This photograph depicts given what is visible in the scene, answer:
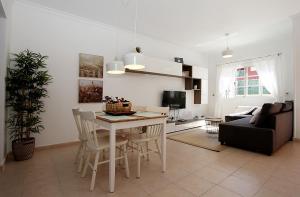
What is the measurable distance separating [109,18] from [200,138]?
3.53m

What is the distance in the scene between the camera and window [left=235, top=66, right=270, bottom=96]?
5254 mm

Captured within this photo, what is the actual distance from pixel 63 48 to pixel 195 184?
11.2ft

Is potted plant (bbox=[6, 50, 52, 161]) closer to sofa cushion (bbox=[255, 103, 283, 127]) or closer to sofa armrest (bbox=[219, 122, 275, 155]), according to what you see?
sofa armrest (bbox=[219, 122, 275, 155])

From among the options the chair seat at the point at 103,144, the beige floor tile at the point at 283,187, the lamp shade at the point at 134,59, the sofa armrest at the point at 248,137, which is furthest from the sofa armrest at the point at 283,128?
the chair seat at the point at 103,144

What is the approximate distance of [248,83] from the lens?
5.57 meters

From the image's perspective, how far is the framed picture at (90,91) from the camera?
3.50m

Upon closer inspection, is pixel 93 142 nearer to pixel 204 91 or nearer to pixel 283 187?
pixel 283 187

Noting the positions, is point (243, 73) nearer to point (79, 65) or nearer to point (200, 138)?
point (200, 138)

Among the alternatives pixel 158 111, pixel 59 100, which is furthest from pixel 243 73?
pixel 59 100

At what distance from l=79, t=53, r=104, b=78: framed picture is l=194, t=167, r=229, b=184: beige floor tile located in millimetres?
2870

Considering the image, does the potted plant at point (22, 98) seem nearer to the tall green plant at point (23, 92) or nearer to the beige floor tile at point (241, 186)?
the tall green plant at point (23, 92)

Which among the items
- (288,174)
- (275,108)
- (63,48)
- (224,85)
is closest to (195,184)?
(288,174)

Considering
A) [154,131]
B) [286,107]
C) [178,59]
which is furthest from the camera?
[178,59]

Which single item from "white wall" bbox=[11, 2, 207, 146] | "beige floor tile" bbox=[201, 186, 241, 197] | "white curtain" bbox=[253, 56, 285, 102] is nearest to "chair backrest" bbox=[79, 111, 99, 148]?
"beige floor tile" bbox=[201, 186, 241, 197]
